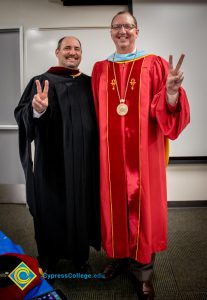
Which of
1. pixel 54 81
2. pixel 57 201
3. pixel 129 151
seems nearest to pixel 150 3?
pixel 54 81

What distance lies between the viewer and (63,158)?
1.97 m

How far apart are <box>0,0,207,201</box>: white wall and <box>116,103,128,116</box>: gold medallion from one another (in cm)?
209

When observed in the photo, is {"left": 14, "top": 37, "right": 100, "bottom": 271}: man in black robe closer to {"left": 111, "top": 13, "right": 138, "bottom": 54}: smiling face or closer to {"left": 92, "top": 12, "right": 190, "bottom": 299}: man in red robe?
{"left": 92, "top": 12, "right": 190, "bottom": 299}: man in red robe

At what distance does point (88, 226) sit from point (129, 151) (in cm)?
71

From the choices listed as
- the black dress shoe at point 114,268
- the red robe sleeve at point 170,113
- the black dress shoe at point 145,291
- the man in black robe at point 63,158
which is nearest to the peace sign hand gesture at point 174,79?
the red robe sleeve at point 170,113

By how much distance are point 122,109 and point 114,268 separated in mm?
1370

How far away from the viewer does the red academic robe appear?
5.90 feet

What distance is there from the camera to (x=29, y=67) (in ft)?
11.7

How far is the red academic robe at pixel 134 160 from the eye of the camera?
180cm

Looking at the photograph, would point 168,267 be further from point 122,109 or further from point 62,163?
point 122,109

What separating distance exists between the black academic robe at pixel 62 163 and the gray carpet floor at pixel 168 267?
30 centimetres

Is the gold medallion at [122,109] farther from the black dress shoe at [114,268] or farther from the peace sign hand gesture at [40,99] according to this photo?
the black dress shoe at [114,268]

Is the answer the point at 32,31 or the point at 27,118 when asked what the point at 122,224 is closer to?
the point at 27,118

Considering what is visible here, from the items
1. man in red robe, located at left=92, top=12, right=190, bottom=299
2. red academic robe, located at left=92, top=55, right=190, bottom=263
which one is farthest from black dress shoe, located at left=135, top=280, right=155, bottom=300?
red academic robe, located at left=92, top=55, right=190, bottom=263
